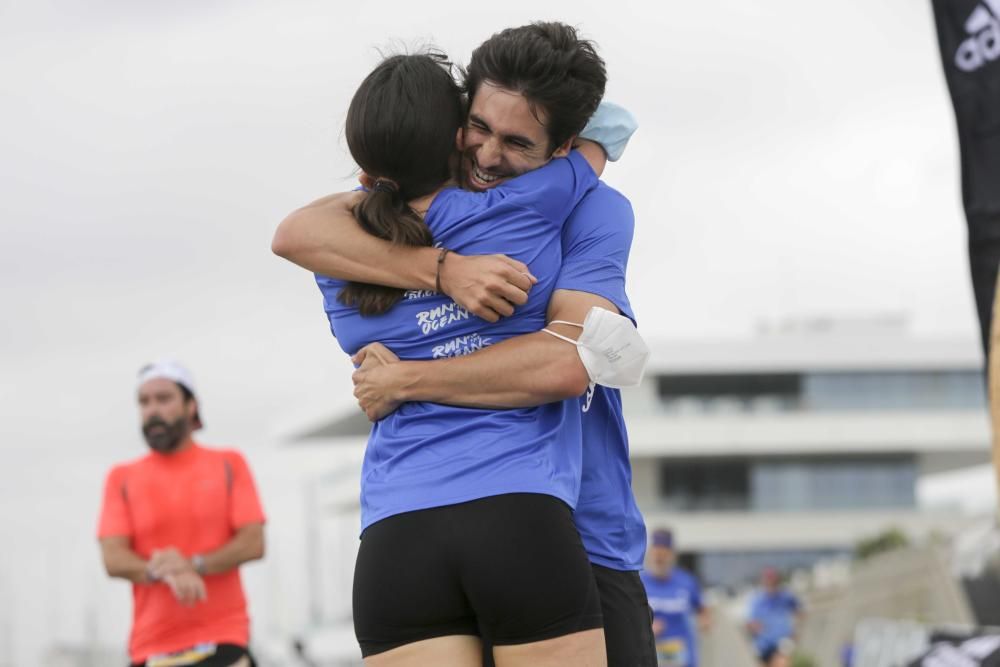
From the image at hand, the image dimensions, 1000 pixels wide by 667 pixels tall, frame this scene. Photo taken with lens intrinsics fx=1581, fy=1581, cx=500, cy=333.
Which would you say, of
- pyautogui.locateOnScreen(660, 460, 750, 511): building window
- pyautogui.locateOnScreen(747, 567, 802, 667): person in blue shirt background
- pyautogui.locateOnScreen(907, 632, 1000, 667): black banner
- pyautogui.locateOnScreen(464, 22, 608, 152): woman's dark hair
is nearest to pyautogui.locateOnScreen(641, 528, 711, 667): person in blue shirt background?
pyautogui.locateOnScreen(907, 632, 1000, 667): black banner

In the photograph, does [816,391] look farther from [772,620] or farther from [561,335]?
[561,335]

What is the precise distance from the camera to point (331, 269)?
3363 millimetres

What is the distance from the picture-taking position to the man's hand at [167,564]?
20.6 ft

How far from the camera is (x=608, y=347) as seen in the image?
3162 mm

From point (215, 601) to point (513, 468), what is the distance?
3675 mm

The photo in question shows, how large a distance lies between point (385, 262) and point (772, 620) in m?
17.2

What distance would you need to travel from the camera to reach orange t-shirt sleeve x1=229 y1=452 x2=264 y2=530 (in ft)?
21.8

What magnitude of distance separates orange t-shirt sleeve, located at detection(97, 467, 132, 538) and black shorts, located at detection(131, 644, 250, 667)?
0.56 m

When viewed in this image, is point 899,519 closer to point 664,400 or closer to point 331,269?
point 664,400

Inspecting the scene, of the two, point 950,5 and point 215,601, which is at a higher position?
point 950,5

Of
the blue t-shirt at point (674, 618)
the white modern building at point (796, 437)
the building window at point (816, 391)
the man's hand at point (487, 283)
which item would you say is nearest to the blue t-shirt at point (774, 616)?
the blue t-shirt at point (674, 618)

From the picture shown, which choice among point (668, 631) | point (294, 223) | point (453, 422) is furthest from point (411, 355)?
point (668, 631)

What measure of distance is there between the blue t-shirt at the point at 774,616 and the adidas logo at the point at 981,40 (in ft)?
50.1

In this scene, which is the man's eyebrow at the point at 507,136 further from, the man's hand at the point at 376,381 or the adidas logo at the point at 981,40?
the adidas logo at the point at 981,40
